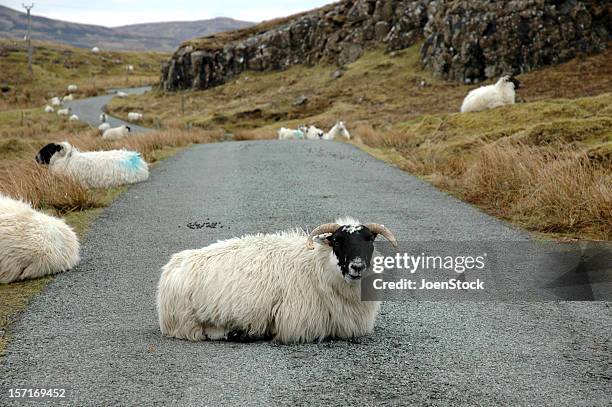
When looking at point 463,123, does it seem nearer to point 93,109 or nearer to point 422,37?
point 422,37

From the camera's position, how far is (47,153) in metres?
14.4

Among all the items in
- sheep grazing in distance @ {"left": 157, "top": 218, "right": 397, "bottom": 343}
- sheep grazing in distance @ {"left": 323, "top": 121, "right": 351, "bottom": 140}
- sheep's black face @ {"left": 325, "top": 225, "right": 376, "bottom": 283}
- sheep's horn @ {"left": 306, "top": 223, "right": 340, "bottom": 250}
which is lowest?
sheep grazing in distance @ {"left": 157, "top": 218, "right": 397, "bottom": 343}

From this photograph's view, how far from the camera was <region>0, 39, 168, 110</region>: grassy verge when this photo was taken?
59406 millimetres

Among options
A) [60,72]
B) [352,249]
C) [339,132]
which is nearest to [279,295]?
[352,249]

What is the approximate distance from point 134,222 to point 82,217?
1.08m

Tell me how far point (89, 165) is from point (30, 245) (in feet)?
22.9

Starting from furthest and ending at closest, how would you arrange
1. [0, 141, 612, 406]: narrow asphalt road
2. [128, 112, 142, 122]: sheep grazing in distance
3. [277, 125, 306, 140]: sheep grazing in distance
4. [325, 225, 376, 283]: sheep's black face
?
[128, 112, 142, 122]: sheep grazing in distance
[277, 125, 306, 140]: sheep grazing in distance
[325, 225, 376, 283]: sheep's black face
[0, 141, 612, 406]: narrow asphalt road

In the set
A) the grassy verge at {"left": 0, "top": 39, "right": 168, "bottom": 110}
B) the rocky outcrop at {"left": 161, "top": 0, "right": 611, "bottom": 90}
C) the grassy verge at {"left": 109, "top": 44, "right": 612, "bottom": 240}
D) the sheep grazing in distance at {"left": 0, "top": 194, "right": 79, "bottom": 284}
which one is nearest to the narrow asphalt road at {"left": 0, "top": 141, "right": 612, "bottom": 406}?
the sheep grazing in distance at {"left": 0, "top": 194, "right": 79, "bottom": 284}

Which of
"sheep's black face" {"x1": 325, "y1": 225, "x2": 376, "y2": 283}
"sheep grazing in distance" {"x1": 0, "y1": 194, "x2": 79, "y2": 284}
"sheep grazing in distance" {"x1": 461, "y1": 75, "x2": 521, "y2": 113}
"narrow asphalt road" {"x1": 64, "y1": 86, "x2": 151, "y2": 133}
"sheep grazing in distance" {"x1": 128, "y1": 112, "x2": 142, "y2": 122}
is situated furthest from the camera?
"sheep grazing in distance" {"x1": 128, "y1": 112, "x2": 142, "y2": 122}

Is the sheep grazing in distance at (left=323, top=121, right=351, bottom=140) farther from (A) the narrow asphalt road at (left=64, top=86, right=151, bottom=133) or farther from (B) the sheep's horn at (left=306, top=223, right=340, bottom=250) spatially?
(B) the sheep's horn at (left=306, top=223, right=340, bottom=250)

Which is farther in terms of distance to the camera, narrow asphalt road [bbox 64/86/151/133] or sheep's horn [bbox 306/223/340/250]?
narrow asphalt road [bbox 64/86/151/133]

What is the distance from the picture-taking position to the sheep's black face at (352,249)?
17.8 feet

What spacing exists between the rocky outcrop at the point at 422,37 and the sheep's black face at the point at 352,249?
30.5 meters

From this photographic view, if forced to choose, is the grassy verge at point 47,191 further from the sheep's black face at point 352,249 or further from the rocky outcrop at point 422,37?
the rocky outcrop at point 422,37
